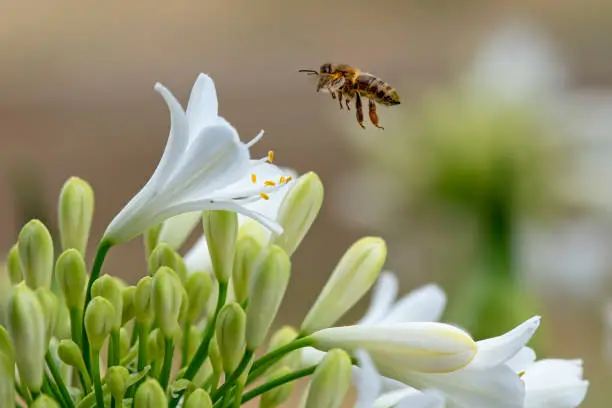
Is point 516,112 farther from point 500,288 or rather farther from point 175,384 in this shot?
point 175,384

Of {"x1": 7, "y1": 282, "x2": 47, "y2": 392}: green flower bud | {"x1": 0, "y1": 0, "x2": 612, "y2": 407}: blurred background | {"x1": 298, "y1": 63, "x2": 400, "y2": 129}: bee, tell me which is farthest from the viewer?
{"x1": 0, "y1": 0, "x2": 612, "y2": 407}: blurred background

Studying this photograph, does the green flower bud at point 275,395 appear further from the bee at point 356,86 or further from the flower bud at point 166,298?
the bee at point 356,86

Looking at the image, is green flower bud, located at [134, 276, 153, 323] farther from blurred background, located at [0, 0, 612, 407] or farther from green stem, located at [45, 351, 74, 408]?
blurred background, located at [0, 0, 612, 407]

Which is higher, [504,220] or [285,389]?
[504,220]

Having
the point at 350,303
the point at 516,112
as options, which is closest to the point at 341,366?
the point at 350,303

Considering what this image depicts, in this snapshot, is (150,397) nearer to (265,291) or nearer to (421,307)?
(265,291)

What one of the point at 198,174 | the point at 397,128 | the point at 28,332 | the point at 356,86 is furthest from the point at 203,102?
the point at 397,128

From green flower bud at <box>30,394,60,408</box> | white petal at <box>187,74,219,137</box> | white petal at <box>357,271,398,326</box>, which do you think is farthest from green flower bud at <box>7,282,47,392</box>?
white petal at <box>357,271,398,326</box>

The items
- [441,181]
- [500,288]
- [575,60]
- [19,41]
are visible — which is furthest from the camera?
[19,41]
